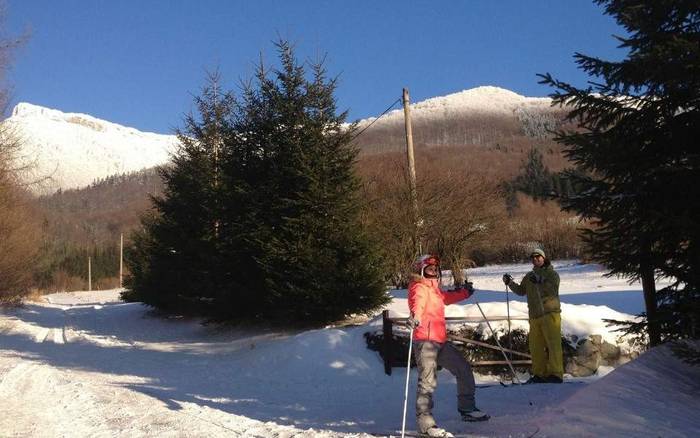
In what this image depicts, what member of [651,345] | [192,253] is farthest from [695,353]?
[192,253]

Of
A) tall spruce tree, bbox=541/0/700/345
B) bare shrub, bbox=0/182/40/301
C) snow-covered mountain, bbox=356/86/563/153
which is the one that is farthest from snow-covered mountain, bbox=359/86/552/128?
tall spruce tree, bbox=541/0/700/345

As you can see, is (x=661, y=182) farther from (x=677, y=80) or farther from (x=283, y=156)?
(x=283, y=156)

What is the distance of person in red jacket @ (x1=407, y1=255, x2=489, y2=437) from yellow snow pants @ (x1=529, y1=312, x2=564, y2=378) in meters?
2.41

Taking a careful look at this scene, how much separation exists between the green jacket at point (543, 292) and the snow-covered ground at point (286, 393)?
3.52 feet

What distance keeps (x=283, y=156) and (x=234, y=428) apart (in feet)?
31.1

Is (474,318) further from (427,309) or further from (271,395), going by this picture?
(427,309)

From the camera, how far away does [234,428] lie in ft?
22.9

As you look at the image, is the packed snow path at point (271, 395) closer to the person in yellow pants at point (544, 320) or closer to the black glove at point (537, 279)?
the person in yellow pants at point (544, 320)

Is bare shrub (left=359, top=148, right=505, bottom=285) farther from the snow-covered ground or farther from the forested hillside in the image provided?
the snow-covered ground

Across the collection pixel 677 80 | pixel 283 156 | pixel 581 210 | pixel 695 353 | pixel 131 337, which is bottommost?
pixel 131 337

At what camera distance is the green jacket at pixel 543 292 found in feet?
27.9

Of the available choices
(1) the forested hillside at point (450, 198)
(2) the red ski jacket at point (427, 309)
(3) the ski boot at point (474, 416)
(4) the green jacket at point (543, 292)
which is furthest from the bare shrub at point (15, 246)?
(3) the ski boot at point (474, 416)

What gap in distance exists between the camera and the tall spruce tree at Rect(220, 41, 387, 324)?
14.2 meters

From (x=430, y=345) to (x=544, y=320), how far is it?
294 cm
